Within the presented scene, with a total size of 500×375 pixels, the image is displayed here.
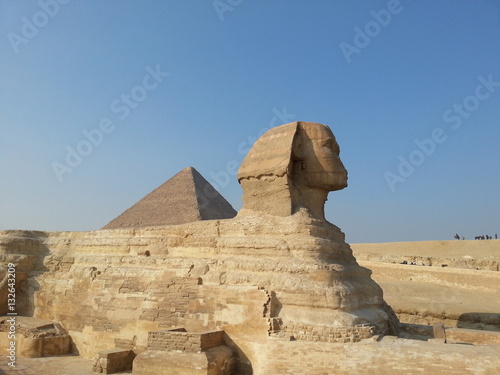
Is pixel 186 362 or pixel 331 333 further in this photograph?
pixel 186 362

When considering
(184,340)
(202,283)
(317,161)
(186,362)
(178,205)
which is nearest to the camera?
(186,362)

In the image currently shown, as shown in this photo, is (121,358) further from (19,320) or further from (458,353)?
(458,353)

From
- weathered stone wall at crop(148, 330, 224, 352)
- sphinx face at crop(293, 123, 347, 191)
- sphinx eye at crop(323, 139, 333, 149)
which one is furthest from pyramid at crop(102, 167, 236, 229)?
weathered stone wall at crop(148, 330, 224, 352)

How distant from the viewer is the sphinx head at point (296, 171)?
31.4ft

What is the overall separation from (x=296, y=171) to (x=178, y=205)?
776 centimetres

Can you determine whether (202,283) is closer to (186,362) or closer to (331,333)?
(186,362)

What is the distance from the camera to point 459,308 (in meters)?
14.8

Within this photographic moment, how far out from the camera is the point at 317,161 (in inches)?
387

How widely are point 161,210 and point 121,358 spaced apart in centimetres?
813

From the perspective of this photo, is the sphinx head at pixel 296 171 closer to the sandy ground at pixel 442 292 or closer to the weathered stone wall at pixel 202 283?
the weathered stone wall at pixel 202 283

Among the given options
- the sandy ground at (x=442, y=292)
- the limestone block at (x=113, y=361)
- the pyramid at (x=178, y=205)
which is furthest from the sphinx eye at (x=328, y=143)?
the sandy ground at (x=442, y=292)

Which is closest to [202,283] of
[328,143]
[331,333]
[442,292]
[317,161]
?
[331,333]

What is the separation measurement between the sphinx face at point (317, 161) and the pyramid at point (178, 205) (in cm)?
648

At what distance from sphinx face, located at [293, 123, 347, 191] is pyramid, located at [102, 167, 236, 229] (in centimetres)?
648
